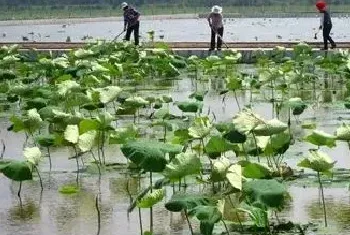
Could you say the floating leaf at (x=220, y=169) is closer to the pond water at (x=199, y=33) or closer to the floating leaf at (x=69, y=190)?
the floating leaf at (x=69, y=190)

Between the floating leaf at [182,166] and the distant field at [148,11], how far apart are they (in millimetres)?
63492

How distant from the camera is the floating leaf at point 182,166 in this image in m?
4.91

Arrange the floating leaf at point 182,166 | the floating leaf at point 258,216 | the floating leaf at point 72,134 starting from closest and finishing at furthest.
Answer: the floating leaf at point 258,216 < the floating leaf at point 182,166 < the floating leaf at point 72,134

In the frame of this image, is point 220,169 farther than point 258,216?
Yes

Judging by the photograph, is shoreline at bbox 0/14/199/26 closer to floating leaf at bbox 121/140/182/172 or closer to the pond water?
the pond water

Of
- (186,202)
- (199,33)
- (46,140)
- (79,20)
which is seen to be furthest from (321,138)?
(79,20)

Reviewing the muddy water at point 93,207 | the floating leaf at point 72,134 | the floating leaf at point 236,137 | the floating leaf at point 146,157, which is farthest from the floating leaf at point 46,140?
the floating leaf at point 146,157

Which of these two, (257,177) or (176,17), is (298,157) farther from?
(176,17)

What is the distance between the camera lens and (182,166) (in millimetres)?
4918

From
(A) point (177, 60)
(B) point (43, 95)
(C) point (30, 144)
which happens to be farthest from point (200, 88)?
(C) point (30, 144)

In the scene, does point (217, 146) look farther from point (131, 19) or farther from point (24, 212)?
point (131, 19)

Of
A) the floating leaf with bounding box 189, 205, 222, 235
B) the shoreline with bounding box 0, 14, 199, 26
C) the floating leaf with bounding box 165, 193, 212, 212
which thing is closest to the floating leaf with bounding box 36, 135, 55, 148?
the floating leaf with bounding box 165, 193, 212, 212

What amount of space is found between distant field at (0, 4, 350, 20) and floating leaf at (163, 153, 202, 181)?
63492mm

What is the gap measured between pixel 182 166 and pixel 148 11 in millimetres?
70621
